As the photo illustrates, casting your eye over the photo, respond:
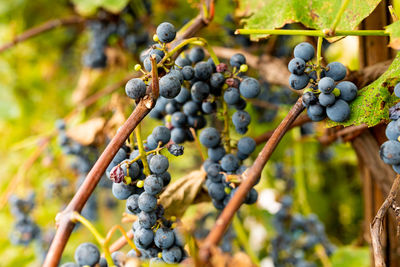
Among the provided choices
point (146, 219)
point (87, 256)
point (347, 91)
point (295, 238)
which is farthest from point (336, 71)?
point (295, 238)

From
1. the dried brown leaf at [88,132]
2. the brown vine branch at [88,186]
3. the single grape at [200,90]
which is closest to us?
the brown vine branch at [88,186]

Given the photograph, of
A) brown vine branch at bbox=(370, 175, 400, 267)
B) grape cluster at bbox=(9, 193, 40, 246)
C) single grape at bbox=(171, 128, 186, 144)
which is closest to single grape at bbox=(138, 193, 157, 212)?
single grape at bbox=(171, 128, 186, 144)

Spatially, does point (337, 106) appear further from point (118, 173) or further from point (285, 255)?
point (285, 255)

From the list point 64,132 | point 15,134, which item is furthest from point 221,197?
point 15,134

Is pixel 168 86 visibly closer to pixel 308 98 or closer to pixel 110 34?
pixel 308 98

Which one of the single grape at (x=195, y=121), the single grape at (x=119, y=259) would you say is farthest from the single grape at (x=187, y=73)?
the single grape at (x=119, y=259)

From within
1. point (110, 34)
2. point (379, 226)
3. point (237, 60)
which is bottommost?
point (379, 226)

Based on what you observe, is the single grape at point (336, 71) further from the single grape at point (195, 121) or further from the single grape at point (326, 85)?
the single grape at point (195, 121)

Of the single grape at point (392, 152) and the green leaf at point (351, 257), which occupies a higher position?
the single grape at point (392, 152)
